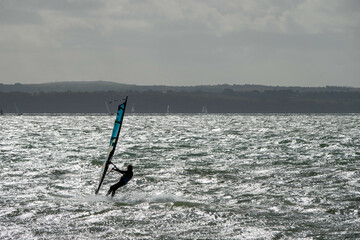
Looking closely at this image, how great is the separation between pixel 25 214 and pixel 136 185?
7.92 meters

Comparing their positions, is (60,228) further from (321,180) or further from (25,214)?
(321,180)

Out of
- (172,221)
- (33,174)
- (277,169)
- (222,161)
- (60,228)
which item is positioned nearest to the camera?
(60,228)

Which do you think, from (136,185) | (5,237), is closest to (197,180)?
(136,185)

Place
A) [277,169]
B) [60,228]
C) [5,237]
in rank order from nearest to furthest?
[5,237]
[60,228]
[277,169]

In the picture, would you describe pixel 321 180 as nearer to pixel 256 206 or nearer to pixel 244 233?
pixel 256 206

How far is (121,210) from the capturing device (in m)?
19.3

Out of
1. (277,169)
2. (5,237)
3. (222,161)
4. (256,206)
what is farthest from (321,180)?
(5,237)

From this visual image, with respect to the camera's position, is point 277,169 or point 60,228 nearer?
point 60,228

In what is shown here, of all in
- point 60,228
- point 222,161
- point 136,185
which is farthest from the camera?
point 222,161

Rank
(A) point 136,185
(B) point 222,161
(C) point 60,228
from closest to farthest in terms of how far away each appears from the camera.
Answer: (C) point 60,228, (A) point 136,185, (B) point 222,161

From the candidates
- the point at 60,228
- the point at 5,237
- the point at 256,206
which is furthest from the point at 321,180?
the point at 5,237

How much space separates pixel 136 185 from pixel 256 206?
7464mm

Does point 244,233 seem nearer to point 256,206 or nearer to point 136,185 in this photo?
point 256,206

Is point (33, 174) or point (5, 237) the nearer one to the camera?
point (5, 237)
